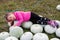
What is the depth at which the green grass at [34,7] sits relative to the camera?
3.46 metres

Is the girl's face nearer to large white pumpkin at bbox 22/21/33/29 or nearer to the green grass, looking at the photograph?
large white pumpkin at bbox 22/21/33/29

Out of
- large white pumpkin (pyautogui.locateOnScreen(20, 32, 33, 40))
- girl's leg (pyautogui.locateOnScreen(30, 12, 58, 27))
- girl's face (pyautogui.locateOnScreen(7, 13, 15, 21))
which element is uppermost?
girl's face (pyautogui.locateOnScreen(7, 13, 15, 21))

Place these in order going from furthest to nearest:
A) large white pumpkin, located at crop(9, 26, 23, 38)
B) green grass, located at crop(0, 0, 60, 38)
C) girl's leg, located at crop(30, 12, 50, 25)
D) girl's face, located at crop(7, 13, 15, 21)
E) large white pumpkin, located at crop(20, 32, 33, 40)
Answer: green grass, located at crop(0, 0, 60, 38), girl's leg, located at crop(30, 12, 50, 25), girl's face, located at crop(7, 13, 15, 21), large white pumpkin, located at crop(9, 26, 23, 38), large white pumpkin, located at crop(20, 32, 33, 40)

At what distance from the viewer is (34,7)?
371 centimetres

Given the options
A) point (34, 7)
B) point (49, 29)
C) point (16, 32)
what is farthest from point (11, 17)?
point (34, 7)

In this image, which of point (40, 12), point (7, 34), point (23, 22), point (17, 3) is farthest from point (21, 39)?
point (17, 3)

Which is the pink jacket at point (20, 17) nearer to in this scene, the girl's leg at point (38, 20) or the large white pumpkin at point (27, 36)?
the girl's leg at point (38, 20)

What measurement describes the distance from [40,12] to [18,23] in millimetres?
752

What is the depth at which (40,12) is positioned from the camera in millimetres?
3549

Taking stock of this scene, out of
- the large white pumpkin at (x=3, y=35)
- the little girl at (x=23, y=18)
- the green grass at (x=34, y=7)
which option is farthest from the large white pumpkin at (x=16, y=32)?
the green grass at (x=34, y=7)

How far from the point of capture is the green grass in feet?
11.4

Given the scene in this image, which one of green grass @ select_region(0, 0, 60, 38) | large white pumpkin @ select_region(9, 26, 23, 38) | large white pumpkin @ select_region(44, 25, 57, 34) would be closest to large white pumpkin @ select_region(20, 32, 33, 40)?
large white pumpkin @ select_region(9, 26, 23, 38)

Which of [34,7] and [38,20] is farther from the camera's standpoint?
[34,7]

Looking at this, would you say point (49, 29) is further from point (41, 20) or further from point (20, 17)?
point (20, 17)
